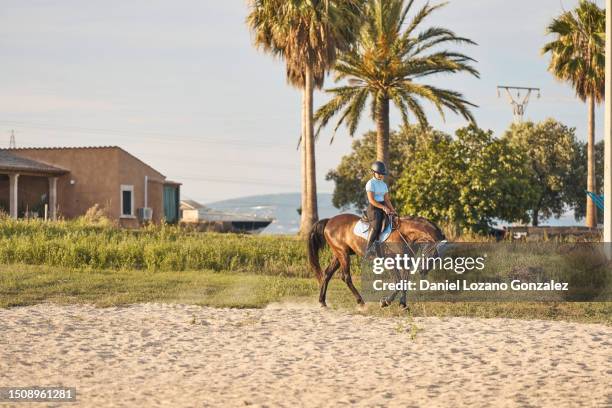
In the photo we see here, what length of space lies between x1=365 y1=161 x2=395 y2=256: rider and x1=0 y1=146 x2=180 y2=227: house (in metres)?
29.4

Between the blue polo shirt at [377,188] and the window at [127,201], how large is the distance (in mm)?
30714

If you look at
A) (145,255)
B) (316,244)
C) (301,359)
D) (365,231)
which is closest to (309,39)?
(145,255)

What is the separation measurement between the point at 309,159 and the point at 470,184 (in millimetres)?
7156

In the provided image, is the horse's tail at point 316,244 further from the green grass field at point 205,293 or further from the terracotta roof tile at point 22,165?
the terracotta roof tile at point 22,165

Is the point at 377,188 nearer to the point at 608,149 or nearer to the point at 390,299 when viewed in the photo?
the point at 390,299

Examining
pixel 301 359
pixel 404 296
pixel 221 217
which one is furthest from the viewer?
pixel 221 217

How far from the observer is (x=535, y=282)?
17750 millimetres

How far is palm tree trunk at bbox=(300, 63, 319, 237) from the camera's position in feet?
124

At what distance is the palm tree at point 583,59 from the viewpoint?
42062 millimetres

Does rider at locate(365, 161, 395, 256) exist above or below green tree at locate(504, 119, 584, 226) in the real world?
below

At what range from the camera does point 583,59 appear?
43.4m

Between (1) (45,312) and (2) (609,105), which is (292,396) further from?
(2) (609,105)

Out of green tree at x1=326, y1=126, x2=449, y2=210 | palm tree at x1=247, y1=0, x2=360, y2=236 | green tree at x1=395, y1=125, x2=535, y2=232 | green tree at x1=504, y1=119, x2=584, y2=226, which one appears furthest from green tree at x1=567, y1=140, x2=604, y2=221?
palm tree at x1=247, y1=0, x2=360, y2=236

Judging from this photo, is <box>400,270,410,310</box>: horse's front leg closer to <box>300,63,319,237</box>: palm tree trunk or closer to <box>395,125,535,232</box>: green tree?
<box>395,125,535,232</box>: green tree
